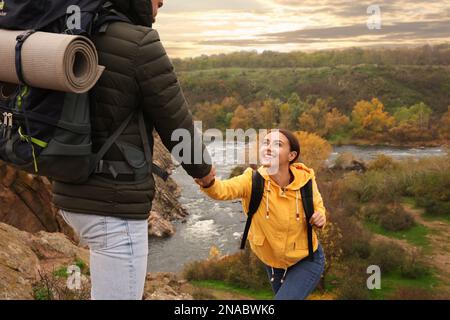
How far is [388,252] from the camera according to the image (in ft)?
97.0

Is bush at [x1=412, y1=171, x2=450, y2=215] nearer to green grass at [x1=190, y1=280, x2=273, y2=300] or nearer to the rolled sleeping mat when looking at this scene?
green grass at [x1=190, y1=280, x2=273, y2=300]

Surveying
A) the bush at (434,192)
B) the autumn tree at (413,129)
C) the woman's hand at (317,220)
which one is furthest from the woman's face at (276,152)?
the autumn tree at (413,129)

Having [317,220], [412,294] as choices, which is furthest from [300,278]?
[412,294]

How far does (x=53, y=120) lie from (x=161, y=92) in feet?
1.41

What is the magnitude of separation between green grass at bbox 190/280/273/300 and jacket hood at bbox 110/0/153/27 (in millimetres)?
24290

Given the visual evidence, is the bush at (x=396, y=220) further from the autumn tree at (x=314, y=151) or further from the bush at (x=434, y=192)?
the autumn tree at (x=314, y=151)

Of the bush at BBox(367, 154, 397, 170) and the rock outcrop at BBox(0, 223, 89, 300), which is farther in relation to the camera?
the bush at BBox(367, 154, 397, 170)

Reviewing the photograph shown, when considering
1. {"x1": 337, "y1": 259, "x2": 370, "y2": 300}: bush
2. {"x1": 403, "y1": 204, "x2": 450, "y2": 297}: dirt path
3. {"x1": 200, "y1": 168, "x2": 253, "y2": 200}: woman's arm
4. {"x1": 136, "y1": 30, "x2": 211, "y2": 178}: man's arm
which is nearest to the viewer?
{"x1": 136, "y1": 30, "x2": 211, "y2": 178}: man's arm

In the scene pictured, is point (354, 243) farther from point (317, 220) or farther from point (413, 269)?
point (317, 220)

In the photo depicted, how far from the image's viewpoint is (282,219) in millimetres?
2973

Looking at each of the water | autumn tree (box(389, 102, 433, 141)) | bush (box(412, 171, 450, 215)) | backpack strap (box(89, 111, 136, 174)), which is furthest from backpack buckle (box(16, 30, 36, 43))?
autumn tree (box(389, 102, 433, 141))

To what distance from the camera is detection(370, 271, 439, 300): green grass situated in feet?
86.4
